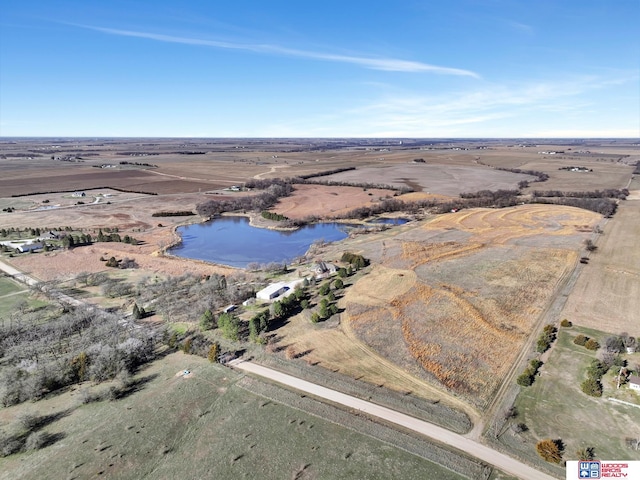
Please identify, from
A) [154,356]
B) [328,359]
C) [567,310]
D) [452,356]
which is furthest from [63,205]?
[567,310]

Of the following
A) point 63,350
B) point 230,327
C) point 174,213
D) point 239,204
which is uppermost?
point 239,204

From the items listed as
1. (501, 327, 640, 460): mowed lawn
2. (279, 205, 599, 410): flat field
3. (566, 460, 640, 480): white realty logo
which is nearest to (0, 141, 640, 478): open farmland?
(279, 205, 599, 410): flat field

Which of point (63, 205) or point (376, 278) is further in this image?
point (63, 205)

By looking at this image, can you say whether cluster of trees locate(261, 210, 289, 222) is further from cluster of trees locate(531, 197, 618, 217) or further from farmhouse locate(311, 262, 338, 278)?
cluster of trees locate(531, 197, 618, 217)

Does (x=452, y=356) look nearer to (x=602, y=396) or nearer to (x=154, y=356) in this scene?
(x=602, y=396)

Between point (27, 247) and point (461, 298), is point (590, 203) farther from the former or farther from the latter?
point (27, 247)

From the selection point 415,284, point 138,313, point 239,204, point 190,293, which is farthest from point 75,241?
point 415,284
